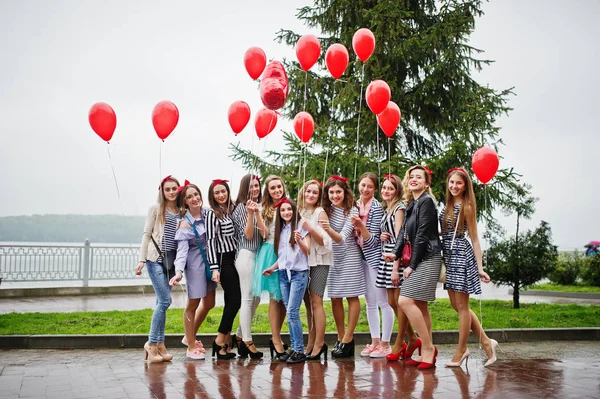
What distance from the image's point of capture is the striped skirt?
609 cm

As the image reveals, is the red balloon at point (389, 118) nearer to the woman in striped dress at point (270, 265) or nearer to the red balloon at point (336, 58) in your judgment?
the red balloon at point (336, 58)

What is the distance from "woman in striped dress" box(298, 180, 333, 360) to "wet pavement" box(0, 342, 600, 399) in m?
0.32

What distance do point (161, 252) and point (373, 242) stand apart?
2.38 metres

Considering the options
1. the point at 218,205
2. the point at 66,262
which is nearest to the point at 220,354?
the point at 218,205

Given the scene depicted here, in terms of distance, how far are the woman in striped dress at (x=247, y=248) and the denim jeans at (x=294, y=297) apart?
381mm

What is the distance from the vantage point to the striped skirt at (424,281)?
609 centimetres

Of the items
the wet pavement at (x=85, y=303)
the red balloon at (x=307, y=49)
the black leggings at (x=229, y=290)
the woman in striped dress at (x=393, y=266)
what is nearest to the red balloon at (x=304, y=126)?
the red balloon at (x=307, y=49)

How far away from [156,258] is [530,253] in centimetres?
803

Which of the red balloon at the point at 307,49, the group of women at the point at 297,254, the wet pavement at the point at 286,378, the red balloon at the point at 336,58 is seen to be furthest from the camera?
the red balloon at the point at 336,58

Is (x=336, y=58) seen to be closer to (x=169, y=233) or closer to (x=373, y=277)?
(x=373, y=277)

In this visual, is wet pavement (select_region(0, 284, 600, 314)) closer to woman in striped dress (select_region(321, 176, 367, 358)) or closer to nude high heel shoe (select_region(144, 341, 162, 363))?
woman in striped dress (select_region(321, 176, 367, 358))

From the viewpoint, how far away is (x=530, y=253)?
1178 cm

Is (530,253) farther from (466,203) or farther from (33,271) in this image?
(33,271)

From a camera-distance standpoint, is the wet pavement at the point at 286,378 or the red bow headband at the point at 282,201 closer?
the wet pavement at the point at 286,378
